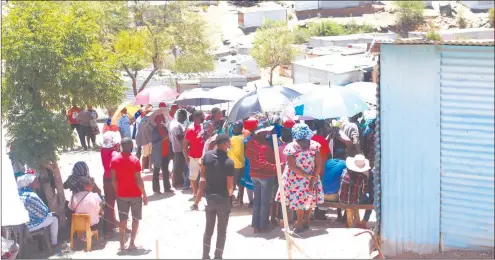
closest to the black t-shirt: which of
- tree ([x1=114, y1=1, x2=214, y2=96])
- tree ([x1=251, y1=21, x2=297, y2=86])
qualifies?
tree ([x1=114, y1=1, x2=214, y2=96])

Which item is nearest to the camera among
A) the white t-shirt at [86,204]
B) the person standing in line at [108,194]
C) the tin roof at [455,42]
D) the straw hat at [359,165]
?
the tin roof at [455,42]

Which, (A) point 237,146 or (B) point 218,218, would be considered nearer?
(B) point 218,218

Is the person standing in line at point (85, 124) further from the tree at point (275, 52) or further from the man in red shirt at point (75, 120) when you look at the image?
the tree at point (275, 52)

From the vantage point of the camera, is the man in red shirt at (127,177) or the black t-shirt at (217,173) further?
the man in red shirt at (127,177)

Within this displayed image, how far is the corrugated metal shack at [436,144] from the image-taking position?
6.75 m

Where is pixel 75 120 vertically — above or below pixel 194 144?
below

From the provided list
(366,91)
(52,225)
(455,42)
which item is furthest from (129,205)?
(366,91)

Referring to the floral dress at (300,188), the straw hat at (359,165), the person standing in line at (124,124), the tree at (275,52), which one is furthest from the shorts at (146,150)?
the tree at (275,52)

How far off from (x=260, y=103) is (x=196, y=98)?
2.61m

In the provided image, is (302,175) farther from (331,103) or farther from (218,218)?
(331,103)

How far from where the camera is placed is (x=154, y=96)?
44.2 ft

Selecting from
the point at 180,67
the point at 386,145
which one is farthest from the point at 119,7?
the point at 386,145

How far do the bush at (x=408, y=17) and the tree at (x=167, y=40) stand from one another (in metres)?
27.4

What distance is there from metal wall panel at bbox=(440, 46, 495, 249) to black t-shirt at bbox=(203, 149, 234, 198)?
226 centimetres
